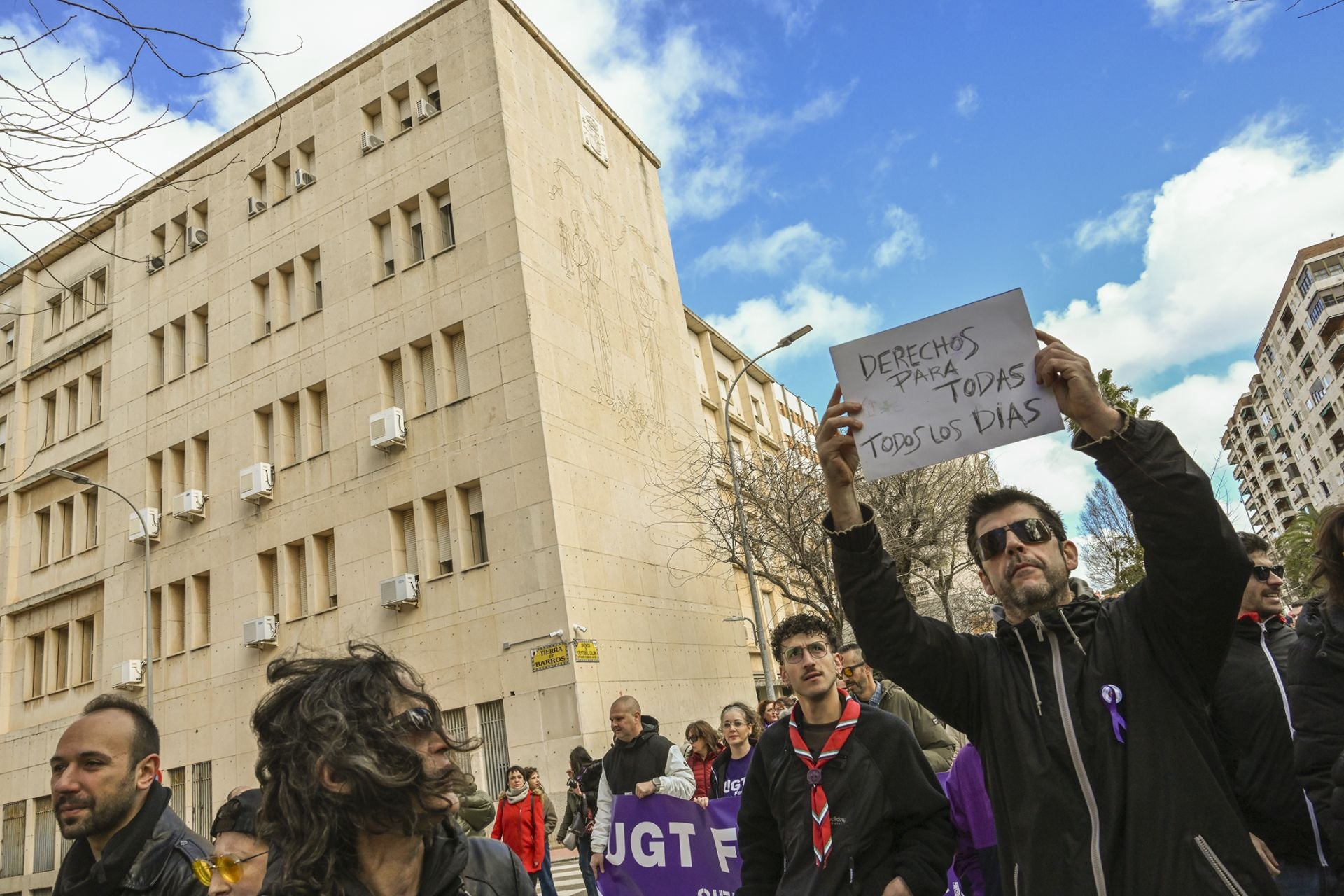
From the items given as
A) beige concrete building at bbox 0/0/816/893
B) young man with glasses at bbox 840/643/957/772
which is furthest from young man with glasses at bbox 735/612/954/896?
beige concrete building at bbox 0/0/816/893

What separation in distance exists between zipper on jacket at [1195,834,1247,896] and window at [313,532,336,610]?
2245cm

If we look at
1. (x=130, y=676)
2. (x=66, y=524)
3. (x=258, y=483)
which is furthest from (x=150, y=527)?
(x=66, y=524)

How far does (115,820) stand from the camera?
3.16m

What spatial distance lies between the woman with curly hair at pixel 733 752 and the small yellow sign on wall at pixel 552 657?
12125 millimetres

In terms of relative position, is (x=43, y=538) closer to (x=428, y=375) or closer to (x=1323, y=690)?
(x=428, y=375)

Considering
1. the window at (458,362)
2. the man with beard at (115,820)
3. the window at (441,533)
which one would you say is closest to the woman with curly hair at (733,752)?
the man with beard at (115,820)

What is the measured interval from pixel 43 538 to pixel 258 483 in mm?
12575

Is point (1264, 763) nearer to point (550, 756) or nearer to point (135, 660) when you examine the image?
point (550, 756)

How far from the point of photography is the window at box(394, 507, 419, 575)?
70.6ft

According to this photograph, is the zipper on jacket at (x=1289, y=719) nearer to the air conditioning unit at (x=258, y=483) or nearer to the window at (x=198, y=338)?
the air conditioning unit at (x=258, y=483)

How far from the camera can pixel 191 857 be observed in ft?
10.4

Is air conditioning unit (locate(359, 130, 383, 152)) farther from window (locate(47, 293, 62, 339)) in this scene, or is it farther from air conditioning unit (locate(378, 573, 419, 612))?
window (locate(47, 293, 62, 339))

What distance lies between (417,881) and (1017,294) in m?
2.27

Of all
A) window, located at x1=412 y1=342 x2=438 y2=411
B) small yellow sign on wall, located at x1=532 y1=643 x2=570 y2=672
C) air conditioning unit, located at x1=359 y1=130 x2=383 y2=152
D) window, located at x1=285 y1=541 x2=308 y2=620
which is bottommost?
small yellow sign on wall, located at x1=532 y1=643 x2=570 y2=672
